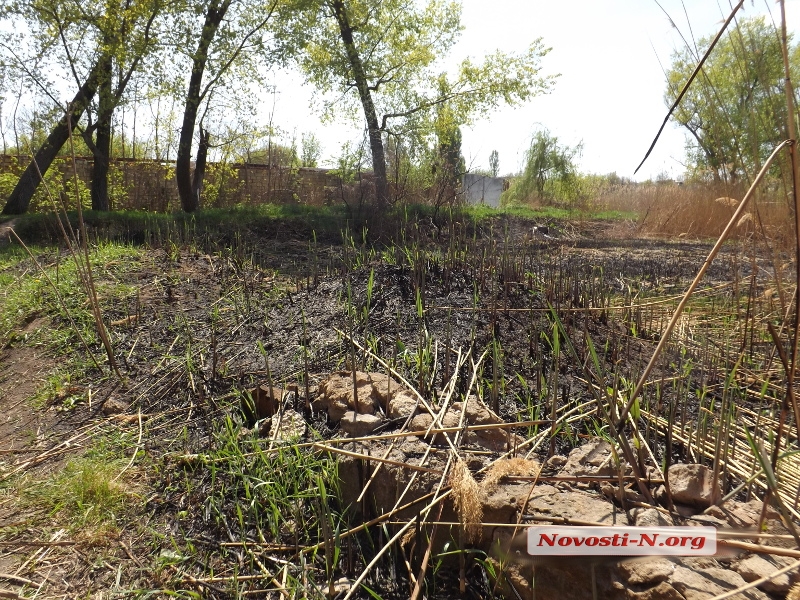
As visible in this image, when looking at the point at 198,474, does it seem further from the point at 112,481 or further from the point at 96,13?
the point at 96,13

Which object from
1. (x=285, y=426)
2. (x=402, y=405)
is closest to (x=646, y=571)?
(x=402, y=405)

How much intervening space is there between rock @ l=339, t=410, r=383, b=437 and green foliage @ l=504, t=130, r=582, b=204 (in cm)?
2074

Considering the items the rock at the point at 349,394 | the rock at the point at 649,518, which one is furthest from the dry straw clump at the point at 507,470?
the rock at the point at 349,394

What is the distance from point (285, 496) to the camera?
2.03 meters

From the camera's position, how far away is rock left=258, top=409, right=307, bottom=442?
227cm

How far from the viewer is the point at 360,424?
2162 mm

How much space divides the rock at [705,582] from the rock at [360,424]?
1.20 m

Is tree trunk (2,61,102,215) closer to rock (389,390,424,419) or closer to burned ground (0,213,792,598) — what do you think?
burned ground (0,213,792,598)

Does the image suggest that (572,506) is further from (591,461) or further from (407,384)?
(407,384)

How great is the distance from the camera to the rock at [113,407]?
2.83m

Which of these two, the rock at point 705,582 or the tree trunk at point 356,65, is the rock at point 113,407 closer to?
the rock at point 705,582

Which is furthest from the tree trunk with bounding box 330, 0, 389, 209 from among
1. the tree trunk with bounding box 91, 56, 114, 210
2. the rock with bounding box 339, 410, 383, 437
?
the rock with bounding box 339, 410, 383, 437

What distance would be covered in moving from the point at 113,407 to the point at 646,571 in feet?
8.65

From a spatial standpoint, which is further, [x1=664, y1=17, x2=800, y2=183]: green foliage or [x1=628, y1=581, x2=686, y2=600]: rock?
[x1=664, y1=17, x2=800, y2=183]: green foliage
